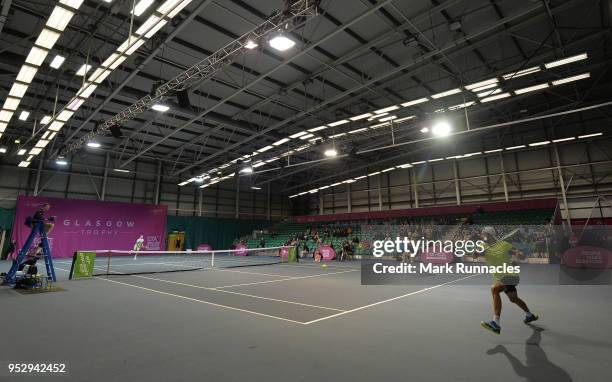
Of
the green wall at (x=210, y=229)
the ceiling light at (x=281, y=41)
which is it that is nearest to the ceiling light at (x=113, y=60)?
the ceiling light at (x=281, y=41)

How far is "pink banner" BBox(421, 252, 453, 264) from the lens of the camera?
60.5ft

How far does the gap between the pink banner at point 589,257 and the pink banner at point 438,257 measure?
5.61 m

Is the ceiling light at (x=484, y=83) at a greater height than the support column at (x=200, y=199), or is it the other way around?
the ceiling light at (x=484, y=83)

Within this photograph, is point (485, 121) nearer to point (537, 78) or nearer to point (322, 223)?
point (537, 78)

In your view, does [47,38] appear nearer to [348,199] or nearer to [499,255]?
[499,255]

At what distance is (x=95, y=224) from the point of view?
25.7m

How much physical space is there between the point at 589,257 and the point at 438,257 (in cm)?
701

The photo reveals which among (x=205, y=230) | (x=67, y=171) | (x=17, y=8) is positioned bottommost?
(x=205, y=230)

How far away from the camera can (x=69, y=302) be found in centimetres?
718

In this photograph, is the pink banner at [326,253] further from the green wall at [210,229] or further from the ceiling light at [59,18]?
the ceiling light at [59,18]

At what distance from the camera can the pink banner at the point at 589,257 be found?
14906 mm

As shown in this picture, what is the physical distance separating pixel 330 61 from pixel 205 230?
24.8 m

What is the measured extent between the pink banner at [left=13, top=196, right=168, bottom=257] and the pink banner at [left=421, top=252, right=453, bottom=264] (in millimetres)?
23993

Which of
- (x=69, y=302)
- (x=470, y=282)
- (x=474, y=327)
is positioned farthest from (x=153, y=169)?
(x=474, y=327)
